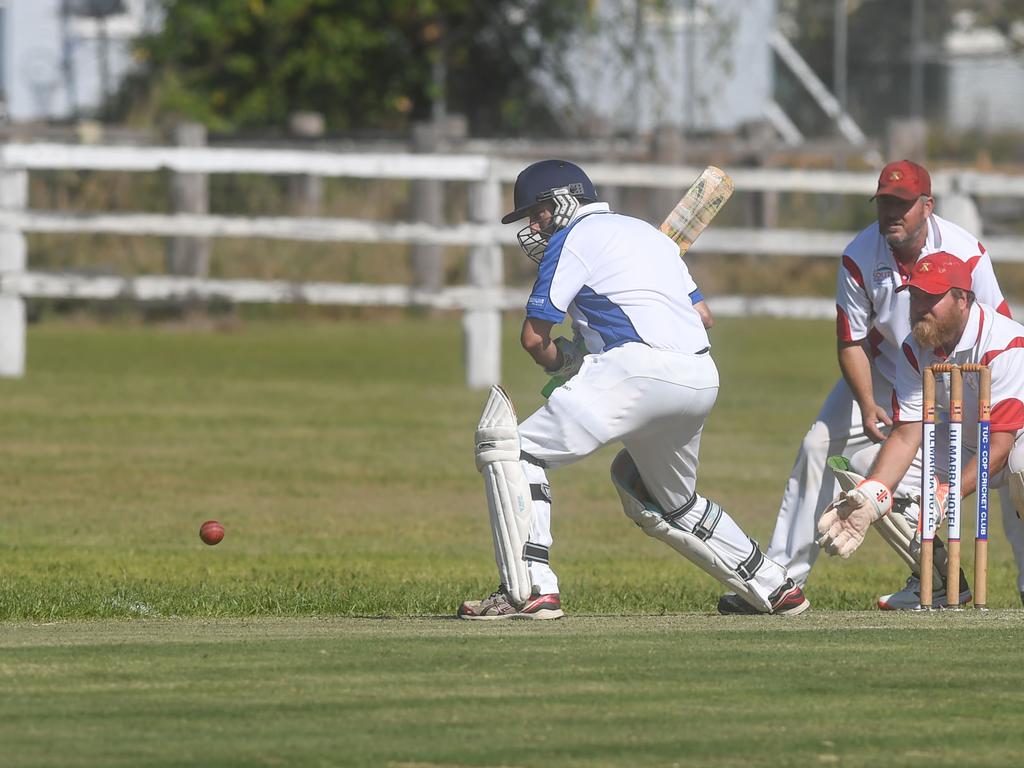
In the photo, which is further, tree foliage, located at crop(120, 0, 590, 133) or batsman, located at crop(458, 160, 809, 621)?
tree foliage, located at crop(120, 0, 590, 133)

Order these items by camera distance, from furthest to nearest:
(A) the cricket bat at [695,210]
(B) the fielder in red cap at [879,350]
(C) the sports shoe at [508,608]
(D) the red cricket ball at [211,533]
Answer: (D) the red cricket ball at [211,533] < (A) the cricket bat at [695,210] < (B) the fielder in red cap at [879,350] < (C) the sports shoe at [508,608]

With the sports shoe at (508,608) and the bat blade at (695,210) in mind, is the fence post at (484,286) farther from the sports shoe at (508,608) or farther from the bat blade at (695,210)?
the sports shoe at (508,608)

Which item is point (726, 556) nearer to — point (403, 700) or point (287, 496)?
point (403, 700)

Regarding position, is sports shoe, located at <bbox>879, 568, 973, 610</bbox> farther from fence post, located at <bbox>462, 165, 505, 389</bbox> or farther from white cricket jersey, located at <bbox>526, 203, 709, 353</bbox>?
fence post, located at <bbox>462, 165, 505, 389</bbox>

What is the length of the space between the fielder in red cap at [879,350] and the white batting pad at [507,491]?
156 cm

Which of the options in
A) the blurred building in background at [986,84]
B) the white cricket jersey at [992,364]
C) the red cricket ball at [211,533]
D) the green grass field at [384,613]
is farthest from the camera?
the blurred building in background at [986,84]

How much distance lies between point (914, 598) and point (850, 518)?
42.0 inches

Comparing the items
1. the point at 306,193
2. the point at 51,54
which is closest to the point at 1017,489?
the point at 306,193

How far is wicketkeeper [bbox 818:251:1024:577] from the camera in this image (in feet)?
27.0

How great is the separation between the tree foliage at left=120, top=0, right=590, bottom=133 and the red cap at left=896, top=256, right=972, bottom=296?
2292 centimetres

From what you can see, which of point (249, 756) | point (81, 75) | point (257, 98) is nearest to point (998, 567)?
point (249, 756)

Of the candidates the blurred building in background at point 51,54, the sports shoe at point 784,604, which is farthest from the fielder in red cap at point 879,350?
the blurred building in background at point 51,54

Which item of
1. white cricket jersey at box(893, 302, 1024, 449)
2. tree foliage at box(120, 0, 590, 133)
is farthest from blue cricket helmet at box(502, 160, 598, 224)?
tree foliage at box(120, 0, 590, 133)

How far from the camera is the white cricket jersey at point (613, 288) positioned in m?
7.89
